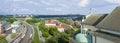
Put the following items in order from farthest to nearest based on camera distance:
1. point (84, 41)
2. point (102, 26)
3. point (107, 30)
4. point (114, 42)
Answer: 1. point (84, 41)
2. point (102, 26)
3. point (107, 30)
4. point (114, 42)

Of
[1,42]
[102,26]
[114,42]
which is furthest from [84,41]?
[1,42]

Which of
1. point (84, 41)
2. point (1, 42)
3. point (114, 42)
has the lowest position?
point (1, 42)

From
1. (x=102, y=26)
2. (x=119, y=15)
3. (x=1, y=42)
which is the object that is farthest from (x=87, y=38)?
(x=1, y=42)

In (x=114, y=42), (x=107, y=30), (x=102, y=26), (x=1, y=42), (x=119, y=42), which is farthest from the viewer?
(x=1, y=42)

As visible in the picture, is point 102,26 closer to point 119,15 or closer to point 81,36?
point 119,15

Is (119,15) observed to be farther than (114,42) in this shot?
Yes

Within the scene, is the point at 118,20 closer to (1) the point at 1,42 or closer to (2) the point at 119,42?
(2) the point at 119,42

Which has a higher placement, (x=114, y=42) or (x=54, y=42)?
(x=114, y=42)

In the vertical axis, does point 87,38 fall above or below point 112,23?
below

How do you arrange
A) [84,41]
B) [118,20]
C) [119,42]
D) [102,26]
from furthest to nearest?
[84,41] < [102,26] < [118,20] < [119,42]
